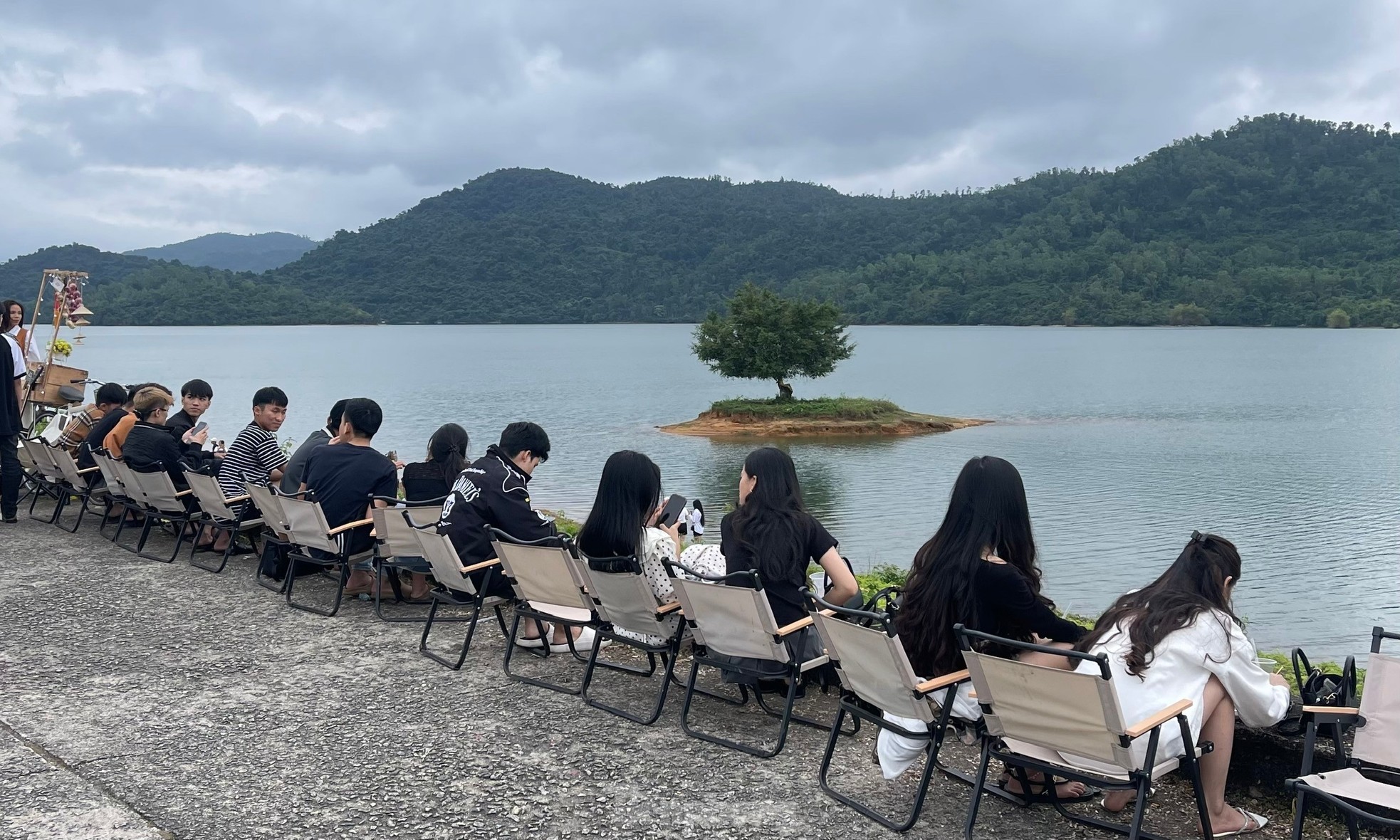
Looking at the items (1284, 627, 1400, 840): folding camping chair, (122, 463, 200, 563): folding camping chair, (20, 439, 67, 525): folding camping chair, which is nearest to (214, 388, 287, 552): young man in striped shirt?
(122, 463, 200, 563): folding camping chair

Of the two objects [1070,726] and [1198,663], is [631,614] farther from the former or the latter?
[1198,663]

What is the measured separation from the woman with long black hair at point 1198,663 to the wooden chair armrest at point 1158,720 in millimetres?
98

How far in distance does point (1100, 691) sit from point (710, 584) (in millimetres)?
1730

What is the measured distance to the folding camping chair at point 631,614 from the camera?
16.3 feet

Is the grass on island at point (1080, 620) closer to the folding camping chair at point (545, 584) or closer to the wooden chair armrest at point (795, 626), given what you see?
the wooden chair armrest at point (795, 626)

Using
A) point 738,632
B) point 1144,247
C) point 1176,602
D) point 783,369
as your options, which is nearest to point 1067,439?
point 783,369

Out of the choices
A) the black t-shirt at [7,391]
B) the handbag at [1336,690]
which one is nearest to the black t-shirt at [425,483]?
the black t-shirt at [7,391]

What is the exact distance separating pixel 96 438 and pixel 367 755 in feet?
22.1

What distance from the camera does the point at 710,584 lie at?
4.52 m

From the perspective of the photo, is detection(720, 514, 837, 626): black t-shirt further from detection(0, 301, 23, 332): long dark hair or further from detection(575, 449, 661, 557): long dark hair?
detection(0, 301, 23, 332): long dark hair

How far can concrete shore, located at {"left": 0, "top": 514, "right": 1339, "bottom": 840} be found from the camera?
Result: 382cm

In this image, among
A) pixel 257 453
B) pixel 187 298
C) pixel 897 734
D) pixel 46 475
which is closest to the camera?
pixel 897 734

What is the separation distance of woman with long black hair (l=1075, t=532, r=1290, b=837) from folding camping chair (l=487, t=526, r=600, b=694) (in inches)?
96.9

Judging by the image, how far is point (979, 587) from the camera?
155 inches
